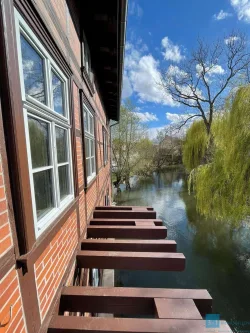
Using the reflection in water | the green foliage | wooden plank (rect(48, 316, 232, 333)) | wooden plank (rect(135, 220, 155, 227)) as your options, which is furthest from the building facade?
the green foliage

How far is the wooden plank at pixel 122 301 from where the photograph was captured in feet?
5.94

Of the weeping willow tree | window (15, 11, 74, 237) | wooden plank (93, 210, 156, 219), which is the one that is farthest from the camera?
the weeping willow tree

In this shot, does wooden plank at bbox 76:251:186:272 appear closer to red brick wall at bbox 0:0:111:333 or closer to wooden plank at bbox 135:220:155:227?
red brick wall at bbox 0:0:111:333

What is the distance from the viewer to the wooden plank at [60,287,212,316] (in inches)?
71.3

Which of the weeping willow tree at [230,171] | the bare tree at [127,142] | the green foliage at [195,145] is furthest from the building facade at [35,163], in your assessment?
the bare tree at [127,142]

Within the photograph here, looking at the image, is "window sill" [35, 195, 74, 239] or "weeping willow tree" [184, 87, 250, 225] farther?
"weeping willow tree" [184, 87, 250, 225]

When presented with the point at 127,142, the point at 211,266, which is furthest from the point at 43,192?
the point at 127,142

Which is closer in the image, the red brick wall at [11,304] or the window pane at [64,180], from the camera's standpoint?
the red brick wall at [11,304]

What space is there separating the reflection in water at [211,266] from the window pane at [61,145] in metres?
7.68

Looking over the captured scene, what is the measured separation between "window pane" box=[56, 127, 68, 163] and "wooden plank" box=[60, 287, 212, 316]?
147cm

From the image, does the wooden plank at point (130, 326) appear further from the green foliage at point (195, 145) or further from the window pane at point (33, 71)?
the green foliage at point (195, 145)

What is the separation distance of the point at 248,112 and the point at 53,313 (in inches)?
271

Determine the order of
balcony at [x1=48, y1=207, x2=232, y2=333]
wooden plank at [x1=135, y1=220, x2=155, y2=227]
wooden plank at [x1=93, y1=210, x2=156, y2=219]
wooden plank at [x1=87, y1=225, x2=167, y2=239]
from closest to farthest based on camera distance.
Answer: balcony at [x1=48, y1=207, x2=232, y2=333]
wooden plank at [x1=87, y1=225, x2=167, y2=239]
wooden plank at [x1=135, y1=220, x2=155, y2=227]
wooden plank at [x1=93, y1=210, x2=156, y2=219]

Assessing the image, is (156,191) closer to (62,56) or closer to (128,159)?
(128,159)
